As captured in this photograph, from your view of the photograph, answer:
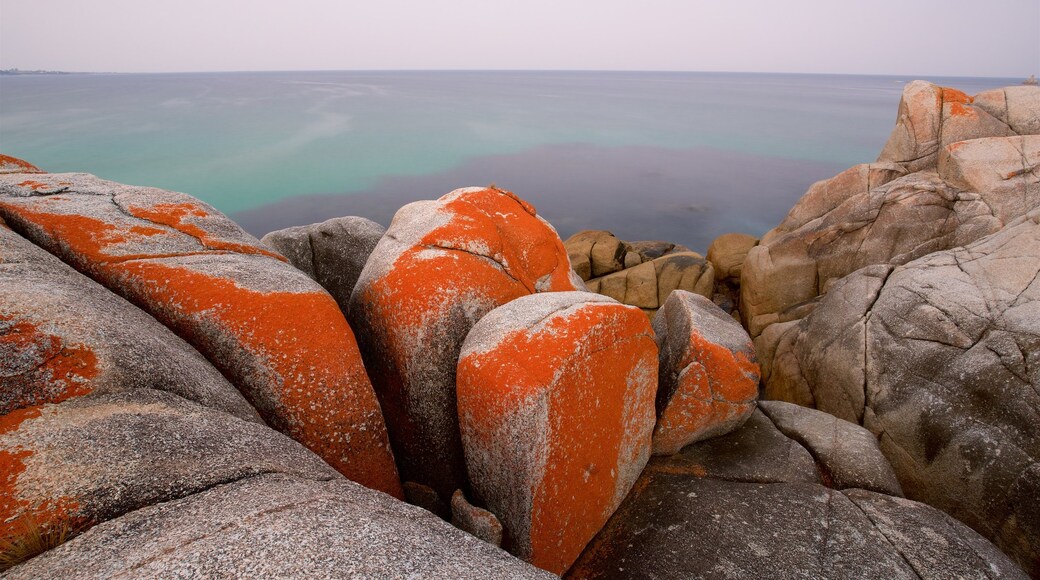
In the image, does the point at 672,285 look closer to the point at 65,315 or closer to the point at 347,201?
the point at 65,315

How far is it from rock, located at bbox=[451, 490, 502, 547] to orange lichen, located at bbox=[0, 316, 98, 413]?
3085 millimetres

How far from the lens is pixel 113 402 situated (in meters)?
3.12

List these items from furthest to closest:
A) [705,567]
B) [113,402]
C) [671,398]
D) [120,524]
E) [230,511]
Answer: [671,398] < [705,567] < [113,402] < [230,511] < [120,524]

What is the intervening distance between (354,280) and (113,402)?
4.74 m

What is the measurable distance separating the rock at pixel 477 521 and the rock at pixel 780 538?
0.84 m

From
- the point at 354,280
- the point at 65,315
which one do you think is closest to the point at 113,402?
the point at 65,315

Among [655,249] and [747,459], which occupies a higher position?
[747,459]

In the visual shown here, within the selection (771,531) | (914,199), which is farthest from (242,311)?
(914,199)

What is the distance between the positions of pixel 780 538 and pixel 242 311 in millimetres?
5421

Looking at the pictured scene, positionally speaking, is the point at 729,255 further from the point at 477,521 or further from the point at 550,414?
the point at 477,521

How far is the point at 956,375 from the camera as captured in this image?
6.19 m

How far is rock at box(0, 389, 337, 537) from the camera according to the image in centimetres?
253

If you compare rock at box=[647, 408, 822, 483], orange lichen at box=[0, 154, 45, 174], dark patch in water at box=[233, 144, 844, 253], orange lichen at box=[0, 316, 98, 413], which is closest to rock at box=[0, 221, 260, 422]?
orange lichen at box=[0, 316, 98, 413]

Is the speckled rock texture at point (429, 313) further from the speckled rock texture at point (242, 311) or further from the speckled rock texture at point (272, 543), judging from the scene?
the speckled rock texture at point (272, 543)
